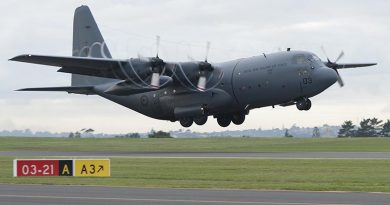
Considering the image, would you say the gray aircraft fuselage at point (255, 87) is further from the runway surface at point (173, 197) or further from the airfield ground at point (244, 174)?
the runway surface at point (173, 197)

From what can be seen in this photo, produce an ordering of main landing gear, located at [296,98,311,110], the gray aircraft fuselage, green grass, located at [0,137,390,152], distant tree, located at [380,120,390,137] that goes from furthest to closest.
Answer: distant tree, located at [380,120,390,137]
green grass, located at [0,137,390,152]
main landing gear, located at [296,98,311,110]
the gray aircraft fuselage

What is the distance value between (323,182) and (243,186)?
3997mm

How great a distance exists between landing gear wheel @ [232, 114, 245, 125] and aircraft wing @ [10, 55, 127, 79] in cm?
1028

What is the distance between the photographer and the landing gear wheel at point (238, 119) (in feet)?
205

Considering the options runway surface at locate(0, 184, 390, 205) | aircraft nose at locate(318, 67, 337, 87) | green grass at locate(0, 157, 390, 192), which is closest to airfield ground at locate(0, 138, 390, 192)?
green grass at locate(0, 157, 390, 192)

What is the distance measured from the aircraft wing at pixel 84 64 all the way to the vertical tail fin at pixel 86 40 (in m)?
10.4

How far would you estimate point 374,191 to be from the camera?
90.4ft

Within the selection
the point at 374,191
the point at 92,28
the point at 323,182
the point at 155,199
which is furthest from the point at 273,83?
the point at 155,199

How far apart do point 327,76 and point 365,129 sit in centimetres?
8530

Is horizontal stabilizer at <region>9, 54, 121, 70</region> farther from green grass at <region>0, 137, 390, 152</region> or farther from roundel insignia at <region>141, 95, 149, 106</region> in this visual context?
green grass at <region>0, 137, 390, 152</region>

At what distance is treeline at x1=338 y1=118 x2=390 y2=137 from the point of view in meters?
131

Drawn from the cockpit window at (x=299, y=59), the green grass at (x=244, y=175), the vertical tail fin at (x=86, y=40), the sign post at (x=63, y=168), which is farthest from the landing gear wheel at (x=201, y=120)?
the sign post at (x=63, y=168)

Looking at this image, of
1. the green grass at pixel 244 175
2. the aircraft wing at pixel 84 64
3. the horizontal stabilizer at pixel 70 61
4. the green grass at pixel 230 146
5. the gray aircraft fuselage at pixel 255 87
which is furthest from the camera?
the green grass at pixel 230 146

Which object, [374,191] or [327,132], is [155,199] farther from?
[327,132]
